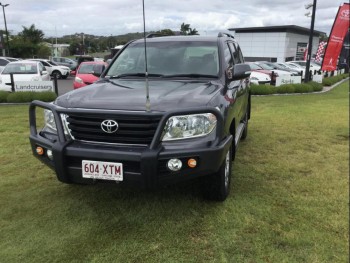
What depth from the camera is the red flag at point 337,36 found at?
1688 centimetres

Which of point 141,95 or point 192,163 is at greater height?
point 141,95

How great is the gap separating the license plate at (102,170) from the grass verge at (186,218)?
52 centimetres

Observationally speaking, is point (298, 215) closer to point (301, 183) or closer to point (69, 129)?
point (301, 183)

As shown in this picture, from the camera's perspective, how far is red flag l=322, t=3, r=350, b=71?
16875 millimetres

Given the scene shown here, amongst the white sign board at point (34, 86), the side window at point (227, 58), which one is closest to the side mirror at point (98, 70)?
the side window at point (227, 58)

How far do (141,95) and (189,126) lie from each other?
0.61 metres

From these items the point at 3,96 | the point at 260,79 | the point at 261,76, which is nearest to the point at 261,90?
the point at 260,79

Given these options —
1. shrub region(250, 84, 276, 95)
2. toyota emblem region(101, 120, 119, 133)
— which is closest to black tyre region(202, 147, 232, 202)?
toyota emblem region(101, 120, 119, 133)

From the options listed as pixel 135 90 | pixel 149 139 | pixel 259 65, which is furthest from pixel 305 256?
pixel 259 65

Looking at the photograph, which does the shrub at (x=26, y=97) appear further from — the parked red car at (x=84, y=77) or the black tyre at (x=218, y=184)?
the black tyre at (x=218, y=184)

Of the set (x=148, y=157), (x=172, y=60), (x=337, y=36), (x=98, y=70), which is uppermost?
(x=337, y=36)

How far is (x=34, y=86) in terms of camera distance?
463 inches

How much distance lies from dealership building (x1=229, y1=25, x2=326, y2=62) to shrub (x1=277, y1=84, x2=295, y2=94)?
43.0m

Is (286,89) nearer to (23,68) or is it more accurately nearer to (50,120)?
(23,68)
